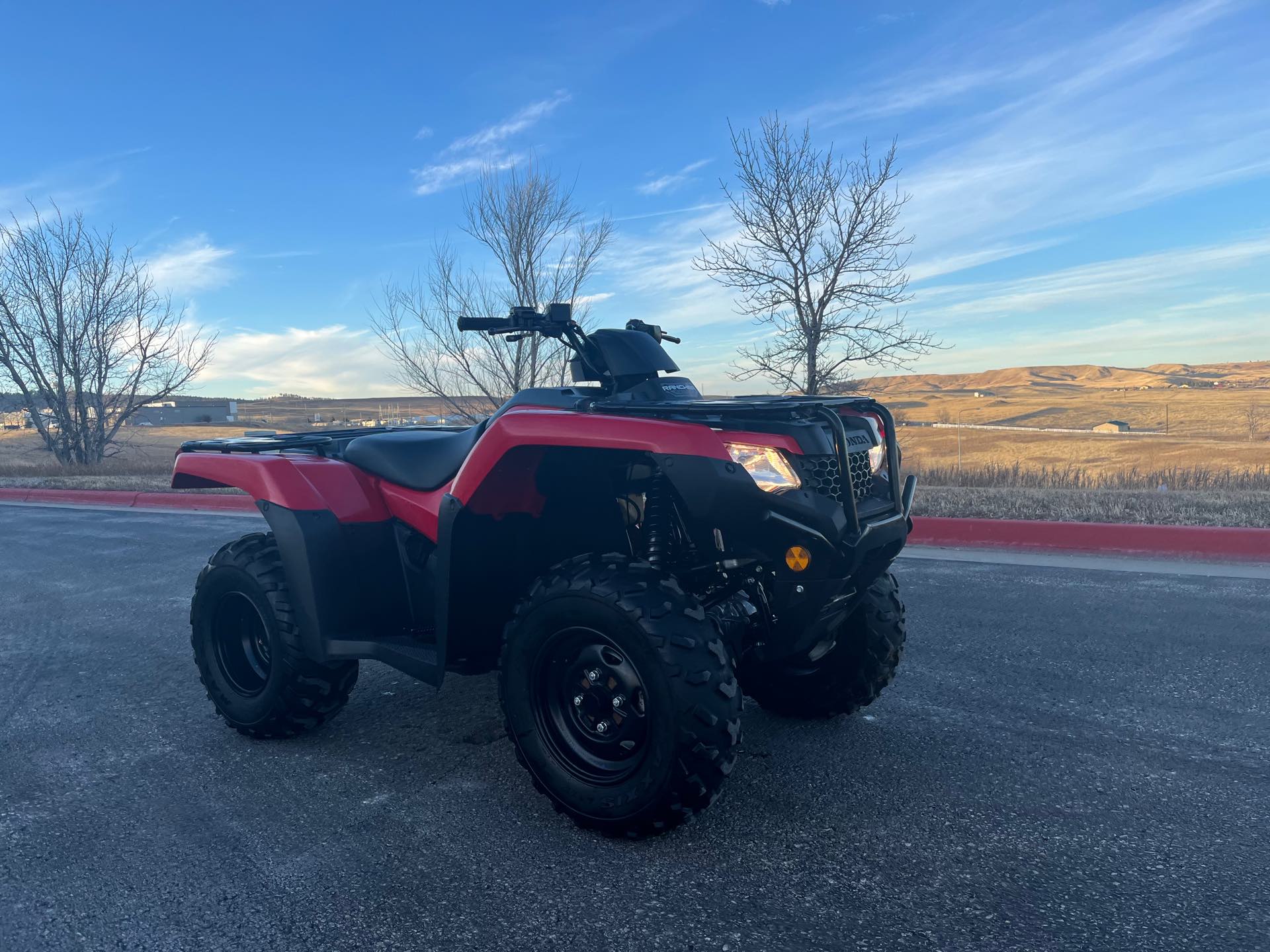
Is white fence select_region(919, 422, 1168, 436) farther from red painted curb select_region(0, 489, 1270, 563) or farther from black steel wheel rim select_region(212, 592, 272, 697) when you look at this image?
black steel wheel rim select_region(212, 592, 272, 697)

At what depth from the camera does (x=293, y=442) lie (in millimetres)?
4270

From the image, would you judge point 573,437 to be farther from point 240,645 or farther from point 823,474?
point 240,645

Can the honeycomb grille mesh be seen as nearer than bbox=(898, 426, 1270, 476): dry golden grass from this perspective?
Yes

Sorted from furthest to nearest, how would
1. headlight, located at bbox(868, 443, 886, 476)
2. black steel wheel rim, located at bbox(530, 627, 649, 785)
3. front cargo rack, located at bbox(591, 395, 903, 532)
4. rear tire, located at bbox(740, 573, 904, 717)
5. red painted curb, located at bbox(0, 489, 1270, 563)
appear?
red painted curb, located at bbox(0, 489, 1270, 563) → rear tire, located at bbox(740, 573, 904, 717) → headlight, located at bbox(868, 443, 886, 476) → black steel wheel rim, located at bbox(530, 627, 649, 785) → front cargo rack, located at bbox(591, 395, 903, 532)

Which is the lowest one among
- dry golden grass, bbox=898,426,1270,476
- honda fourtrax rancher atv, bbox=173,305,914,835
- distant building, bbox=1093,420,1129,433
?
dry golden grass, bbox=898,426,1270,476

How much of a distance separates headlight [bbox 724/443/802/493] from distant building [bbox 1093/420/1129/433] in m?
61.0

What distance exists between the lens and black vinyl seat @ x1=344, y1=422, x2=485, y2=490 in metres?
3.42

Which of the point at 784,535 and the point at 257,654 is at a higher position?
the point at 784,535

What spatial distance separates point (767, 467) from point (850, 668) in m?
1.41

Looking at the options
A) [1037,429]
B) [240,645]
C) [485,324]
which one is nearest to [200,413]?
[1037,429]

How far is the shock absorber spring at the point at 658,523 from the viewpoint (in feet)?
10.0

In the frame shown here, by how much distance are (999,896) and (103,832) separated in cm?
291

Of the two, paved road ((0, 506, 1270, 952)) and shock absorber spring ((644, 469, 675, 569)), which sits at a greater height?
shock absorber spring ((644, 469, 675, 569))

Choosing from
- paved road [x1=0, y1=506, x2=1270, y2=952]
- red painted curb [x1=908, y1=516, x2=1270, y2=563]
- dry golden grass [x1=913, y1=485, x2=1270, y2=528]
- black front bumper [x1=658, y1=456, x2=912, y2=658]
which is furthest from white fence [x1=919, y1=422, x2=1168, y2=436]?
black front bumper [x1=658, y1=456, x2=912, y2=658]
